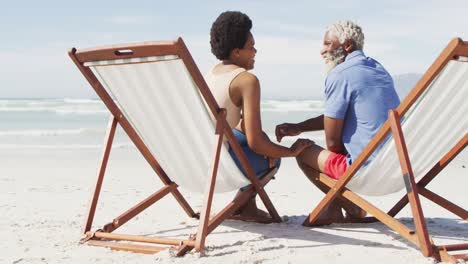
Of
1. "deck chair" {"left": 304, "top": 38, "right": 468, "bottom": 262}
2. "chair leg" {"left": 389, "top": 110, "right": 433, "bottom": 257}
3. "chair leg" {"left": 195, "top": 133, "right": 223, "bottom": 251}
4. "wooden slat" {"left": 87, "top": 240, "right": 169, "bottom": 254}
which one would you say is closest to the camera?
"deck chair" {"left": 304, "top": 38, "right": 468, "bottom": 262}

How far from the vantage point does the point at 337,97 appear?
3.71m

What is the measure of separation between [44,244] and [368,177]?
1886mm

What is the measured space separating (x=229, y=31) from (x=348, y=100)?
30.9 inches

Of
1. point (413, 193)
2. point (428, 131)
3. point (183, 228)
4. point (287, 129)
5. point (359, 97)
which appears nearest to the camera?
point (413, 193)

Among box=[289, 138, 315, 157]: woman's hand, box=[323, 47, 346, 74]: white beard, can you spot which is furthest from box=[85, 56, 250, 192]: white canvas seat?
box=[323, 47, 346, 74]: white beard

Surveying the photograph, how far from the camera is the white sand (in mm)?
3318

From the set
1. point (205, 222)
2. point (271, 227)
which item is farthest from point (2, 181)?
point (205, 222)

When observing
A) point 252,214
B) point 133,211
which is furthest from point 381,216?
point 133,211

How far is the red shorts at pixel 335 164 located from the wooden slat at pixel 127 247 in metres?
1.13

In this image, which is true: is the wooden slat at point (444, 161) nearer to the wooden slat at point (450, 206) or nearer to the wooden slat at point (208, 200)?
the wooden slat at point (450, 206)

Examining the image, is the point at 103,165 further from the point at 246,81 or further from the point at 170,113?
the point at 246,81

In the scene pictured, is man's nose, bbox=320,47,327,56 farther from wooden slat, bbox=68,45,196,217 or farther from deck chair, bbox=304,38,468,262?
wooden slat, bbox=68,45,196,217

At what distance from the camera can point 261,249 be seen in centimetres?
343

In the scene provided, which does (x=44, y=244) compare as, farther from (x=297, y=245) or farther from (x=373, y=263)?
(x=373, y=263)
